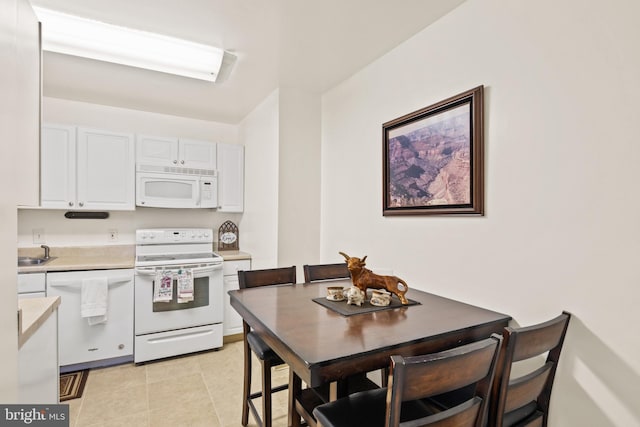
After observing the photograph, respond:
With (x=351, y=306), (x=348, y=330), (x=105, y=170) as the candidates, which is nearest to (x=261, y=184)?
(x=105, y=170)

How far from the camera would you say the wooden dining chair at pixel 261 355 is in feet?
5.79

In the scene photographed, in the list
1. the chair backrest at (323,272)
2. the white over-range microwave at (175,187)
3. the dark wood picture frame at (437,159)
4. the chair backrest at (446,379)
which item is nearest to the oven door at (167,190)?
the white over-range microwave at (175,187)

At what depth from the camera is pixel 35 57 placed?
1250 mm

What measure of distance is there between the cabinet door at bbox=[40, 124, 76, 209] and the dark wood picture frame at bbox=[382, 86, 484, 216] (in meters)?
2.89

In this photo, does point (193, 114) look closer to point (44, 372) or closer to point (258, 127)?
point (258, 127)

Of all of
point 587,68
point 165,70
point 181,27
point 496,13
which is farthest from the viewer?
point 165,70

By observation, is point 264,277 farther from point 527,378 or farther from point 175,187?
point 175,187

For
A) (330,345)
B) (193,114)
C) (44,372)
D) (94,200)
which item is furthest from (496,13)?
(94,200)

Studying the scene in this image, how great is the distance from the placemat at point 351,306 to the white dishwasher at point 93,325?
82.5 inches

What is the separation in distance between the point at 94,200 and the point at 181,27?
2047mm

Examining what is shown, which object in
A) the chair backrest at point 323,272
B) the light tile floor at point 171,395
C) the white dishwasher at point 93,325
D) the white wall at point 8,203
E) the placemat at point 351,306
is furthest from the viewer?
the white dishwasher at point 93,325

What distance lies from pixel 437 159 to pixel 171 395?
2.52 metres

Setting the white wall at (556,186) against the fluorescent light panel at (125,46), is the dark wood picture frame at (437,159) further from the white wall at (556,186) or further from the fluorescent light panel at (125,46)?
the fluorescent light panel at (125,46)

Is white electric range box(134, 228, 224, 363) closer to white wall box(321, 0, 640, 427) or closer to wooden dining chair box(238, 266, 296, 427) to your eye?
wooden dining chair box(238, 266, 296, 427)
